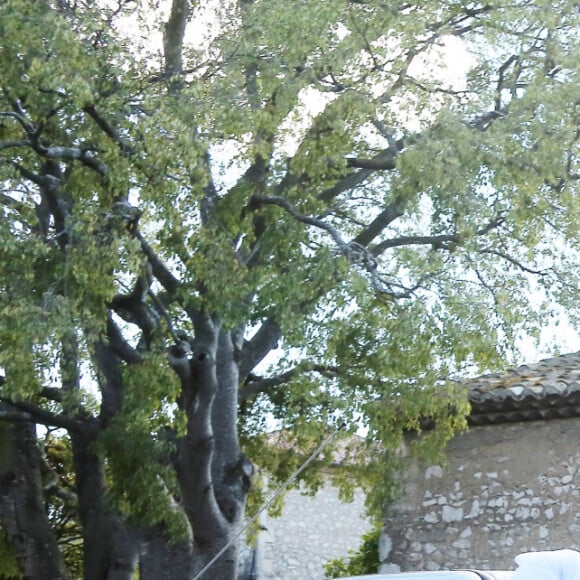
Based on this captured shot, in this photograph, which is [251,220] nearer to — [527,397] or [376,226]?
[376,226]

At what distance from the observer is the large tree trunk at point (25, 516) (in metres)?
13.7

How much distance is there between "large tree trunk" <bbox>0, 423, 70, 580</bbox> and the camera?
13727 millimetres

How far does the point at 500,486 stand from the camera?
40.1 ft

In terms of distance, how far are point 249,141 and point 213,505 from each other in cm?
356

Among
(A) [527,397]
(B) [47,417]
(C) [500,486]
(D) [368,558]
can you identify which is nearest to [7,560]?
(B) [47,417]

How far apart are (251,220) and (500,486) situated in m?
3.82

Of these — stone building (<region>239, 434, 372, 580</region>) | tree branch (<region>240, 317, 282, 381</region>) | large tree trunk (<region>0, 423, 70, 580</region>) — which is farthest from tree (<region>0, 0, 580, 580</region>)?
stone building (<region>239, 434, 372, 580</region>)

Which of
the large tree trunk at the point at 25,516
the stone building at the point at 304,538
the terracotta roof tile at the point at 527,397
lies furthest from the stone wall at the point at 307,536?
the terracotta roof tile at the point at 527,397

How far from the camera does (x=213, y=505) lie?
11.5 meters

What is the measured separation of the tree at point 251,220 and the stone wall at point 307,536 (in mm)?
9954

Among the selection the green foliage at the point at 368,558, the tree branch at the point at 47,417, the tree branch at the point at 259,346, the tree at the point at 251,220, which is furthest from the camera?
the green foliage at the point at 368,558

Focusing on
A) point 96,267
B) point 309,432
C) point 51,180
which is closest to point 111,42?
point 51,180

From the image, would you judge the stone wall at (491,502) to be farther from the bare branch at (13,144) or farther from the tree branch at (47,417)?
the bare branch at (13,144)

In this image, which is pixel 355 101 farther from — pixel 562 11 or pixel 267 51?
pixel 562 11
